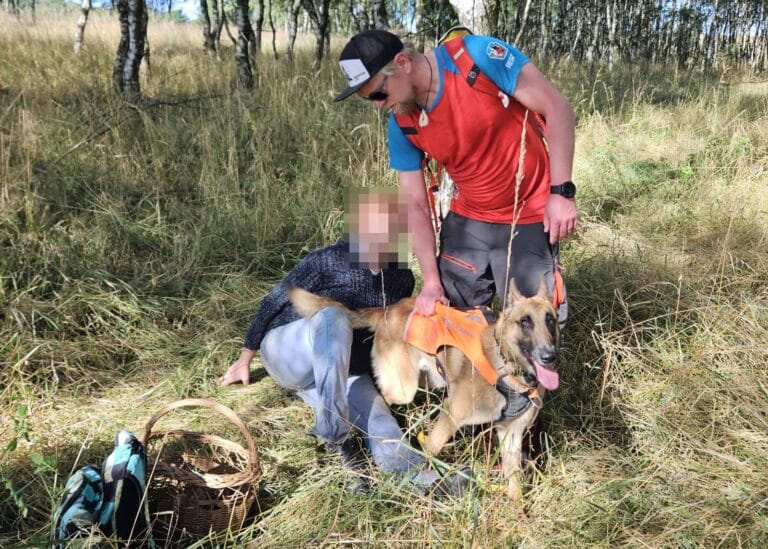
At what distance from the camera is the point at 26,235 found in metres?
3.29

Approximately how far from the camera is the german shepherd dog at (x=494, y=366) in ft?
6.61

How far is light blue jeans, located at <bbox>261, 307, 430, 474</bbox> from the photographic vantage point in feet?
7.11

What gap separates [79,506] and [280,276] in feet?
7.97

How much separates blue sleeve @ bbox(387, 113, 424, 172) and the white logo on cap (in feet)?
1.11

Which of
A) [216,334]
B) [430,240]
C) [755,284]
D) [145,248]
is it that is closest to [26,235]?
[145,248]

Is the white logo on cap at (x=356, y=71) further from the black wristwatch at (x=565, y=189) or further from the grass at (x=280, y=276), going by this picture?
the grass at (x=280, y=276)

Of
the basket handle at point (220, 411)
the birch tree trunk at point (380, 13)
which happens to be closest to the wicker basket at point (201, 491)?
the basket handle at point (220, 411)

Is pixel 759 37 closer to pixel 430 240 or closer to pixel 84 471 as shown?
pixel 430 240

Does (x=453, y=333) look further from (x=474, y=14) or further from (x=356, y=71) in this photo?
(x=474, y=14)

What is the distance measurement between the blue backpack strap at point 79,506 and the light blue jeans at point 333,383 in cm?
82

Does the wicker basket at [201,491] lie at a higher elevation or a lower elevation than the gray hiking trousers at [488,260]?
lower

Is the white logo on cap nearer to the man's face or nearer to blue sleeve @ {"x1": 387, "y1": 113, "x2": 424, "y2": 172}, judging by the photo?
the man's face

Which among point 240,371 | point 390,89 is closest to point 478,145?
point 390,89

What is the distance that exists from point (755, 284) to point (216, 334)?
3.30m
